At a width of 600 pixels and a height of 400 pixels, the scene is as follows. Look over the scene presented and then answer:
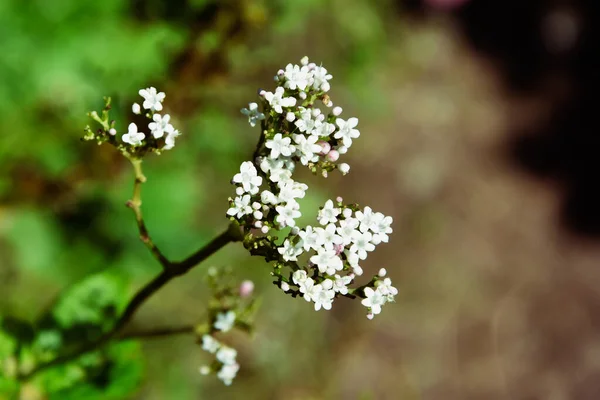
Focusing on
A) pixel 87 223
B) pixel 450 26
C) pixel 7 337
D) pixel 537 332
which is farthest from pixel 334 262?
pixel 450 26

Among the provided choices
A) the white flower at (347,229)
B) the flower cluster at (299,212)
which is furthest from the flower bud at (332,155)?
the white flower at (347,229)

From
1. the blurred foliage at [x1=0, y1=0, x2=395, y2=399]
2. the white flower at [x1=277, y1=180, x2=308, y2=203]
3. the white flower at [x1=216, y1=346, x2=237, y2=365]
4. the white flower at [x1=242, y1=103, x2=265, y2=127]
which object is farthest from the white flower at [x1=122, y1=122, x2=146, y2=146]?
the blurred foliage at [x1=0, y1=0, x2=395, y2=399]

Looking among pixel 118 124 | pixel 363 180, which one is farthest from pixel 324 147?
pixel 363 180

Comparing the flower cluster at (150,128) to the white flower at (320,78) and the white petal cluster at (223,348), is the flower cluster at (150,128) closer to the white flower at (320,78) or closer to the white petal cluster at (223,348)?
the white flower at (320,78)

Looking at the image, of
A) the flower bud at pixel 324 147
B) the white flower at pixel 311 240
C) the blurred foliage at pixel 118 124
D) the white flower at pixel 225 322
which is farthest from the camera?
the blurred foliage at pixel 118 124

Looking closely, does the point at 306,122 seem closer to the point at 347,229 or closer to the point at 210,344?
the point at 347,229

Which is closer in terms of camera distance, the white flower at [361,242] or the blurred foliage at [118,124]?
the white flower at [361,242]

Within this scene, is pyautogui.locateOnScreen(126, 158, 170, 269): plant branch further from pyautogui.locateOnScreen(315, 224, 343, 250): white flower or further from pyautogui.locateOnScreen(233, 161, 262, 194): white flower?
pyautogui.locateOnScreen(315, 224, 343, 250): white flower

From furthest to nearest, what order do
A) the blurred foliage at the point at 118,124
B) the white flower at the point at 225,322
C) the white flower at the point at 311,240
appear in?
the blurred foliage at the point at 118,124
the white flower at the point at 225,322
the white flower at the point at 311,240
